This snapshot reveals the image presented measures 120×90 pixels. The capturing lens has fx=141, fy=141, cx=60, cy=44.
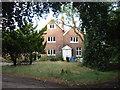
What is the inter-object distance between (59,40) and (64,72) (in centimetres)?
54

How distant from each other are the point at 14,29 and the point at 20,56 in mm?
462

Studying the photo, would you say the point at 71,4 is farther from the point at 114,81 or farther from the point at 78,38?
the point at 114,81

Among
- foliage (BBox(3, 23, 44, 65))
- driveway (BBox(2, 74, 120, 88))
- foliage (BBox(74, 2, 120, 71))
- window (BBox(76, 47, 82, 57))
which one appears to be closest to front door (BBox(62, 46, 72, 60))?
window (BBox(76, 47, 82, 57))

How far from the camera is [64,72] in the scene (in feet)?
7.47

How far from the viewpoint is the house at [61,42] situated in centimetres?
234

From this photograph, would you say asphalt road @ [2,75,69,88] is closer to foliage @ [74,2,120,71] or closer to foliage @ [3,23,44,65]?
foliage @ [3,23,44,65]

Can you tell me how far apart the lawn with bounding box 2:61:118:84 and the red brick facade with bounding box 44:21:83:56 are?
226 millimetres

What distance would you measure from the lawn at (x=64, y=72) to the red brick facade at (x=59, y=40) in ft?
0.74

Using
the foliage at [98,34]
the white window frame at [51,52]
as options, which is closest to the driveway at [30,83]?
the foliage at [98,34]

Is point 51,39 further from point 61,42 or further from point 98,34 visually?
point 98,34

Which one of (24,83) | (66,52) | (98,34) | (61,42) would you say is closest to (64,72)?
(66,52)

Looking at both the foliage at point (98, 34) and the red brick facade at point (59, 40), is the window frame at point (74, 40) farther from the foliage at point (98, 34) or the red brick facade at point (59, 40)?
the foliage at point (98, 34)

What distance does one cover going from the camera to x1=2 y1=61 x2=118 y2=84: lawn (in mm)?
2229

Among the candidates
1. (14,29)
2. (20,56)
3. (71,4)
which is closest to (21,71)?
(20,56)
